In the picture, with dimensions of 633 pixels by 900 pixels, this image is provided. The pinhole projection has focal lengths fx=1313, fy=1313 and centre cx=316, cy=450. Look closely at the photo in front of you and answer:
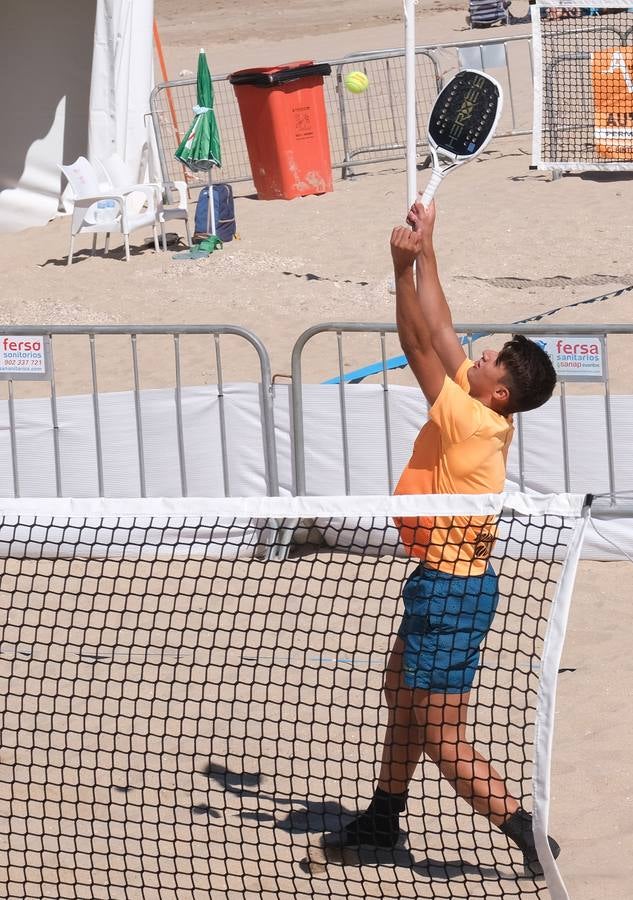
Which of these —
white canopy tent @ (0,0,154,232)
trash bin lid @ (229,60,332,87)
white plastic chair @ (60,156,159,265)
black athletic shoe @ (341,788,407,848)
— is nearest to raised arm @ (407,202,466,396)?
black athletic shoe @ (341,788,407,848)

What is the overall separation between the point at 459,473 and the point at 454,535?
190mm

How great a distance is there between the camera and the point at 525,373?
13.0 feet

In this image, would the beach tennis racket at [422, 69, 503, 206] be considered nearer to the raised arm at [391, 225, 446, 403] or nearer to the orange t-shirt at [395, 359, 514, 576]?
the raised arm at [391, 225, 446, 403]

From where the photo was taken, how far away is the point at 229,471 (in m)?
6.96

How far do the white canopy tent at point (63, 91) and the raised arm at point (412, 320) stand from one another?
33.8ft

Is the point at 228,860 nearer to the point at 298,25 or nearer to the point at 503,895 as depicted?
the point at 503,895

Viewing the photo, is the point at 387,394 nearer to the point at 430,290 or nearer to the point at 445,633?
the point at 430,290

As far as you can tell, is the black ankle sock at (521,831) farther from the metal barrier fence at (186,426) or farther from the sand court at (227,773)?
the metal barrier fence at (186,426)

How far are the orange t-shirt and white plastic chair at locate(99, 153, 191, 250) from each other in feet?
28.7

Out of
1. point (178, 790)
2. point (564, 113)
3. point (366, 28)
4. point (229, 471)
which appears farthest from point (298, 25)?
point (178, 790)

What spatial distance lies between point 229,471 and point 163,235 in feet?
20.1

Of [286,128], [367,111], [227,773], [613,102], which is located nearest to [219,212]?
[286,128]

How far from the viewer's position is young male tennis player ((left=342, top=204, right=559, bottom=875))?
13.0 ft

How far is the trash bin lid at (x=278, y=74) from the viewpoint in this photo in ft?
44.1
